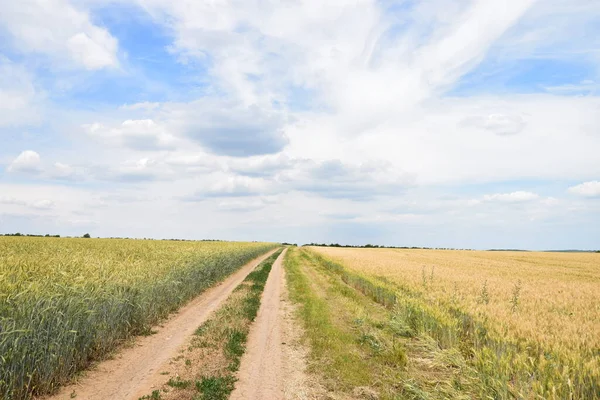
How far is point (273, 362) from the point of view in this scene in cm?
1003

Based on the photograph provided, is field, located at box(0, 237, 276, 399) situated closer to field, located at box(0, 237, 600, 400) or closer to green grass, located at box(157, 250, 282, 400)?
field, located at box(0, 237, 600, 400)

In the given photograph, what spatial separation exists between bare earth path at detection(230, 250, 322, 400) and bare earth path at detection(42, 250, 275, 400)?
2343mm

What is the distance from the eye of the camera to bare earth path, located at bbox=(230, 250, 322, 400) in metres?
8.16

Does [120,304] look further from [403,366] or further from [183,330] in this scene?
[403,366]

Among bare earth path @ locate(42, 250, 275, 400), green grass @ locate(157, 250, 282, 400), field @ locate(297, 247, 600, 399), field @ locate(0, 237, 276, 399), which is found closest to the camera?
field @ locate(297, 247, 600, 399)

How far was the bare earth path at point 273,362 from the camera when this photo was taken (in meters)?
8.16

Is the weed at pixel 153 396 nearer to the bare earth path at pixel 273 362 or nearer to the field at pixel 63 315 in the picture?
the bare earth path at pixel 273 362

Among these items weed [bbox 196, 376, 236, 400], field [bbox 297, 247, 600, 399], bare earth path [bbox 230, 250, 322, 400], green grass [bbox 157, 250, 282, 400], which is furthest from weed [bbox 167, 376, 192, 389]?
field [bbox 297, 247, 600, 399]

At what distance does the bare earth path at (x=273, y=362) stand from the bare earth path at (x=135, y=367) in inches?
92.2

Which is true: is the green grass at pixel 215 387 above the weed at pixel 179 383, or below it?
above

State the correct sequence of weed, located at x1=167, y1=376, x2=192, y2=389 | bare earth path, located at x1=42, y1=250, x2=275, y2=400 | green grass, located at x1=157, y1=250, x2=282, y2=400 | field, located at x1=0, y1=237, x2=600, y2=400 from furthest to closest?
weed, located at x1=167, y1=376, x2=192, y2=389 < green grass, located at x1=157, y1=250, x2=282, y2=400 < bare earth path, located at x1=42, y1=250, x2=275, y2=400 < field, located at x1=0, y1=237, x2=600, y2=400

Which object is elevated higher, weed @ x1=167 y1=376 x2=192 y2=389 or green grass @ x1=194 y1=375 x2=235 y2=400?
green grass @ x1=194 y1=375 x2=235 y2=400

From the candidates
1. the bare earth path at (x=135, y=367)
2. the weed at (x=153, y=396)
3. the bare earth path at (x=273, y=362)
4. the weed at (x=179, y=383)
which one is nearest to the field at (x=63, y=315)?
the bare earth path at (x=135, y=367)

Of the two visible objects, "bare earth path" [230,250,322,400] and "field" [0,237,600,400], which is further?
"bare earth path" [230,250,322,400]
